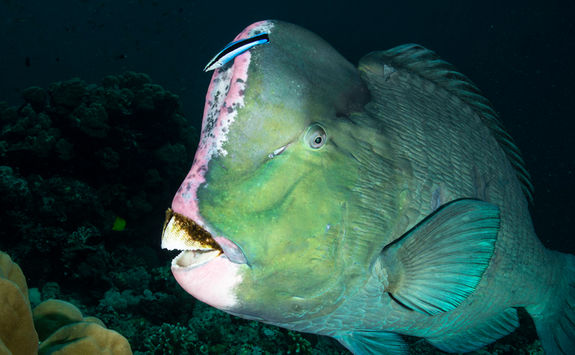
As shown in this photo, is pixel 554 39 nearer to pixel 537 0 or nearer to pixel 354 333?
pixel 537 0

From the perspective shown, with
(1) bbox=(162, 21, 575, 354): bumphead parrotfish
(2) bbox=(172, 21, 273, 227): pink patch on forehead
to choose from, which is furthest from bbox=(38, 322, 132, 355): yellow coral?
(2) bbox=(172, 21, 273, 227): pink patch on forehead

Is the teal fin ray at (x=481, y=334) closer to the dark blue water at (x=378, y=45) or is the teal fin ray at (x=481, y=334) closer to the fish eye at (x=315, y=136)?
the fish eye at (x=315, y=136)

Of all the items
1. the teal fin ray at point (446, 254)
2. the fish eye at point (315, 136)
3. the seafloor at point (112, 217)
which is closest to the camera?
the fish eye at point (315, 136)

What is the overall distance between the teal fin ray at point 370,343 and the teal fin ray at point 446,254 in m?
0.52

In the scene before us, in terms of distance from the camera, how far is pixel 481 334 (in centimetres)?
226

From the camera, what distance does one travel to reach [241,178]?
1134 mm

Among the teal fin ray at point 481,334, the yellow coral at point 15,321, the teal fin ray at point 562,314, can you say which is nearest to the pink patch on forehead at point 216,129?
the yellow coral at point 15,321

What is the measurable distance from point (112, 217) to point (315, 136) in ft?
18.0

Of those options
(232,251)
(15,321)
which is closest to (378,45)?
(232,251)

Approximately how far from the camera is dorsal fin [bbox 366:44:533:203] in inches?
75.4

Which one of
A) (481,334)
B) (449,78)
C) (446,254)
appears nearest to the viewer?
(446,254)

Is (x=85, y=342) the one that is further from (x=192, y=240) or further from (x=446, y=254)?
(x=446, y=254)

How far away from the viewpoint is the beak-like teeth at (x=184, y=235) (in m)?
1.16

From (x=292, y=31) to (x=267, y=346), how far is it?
10.6ft
